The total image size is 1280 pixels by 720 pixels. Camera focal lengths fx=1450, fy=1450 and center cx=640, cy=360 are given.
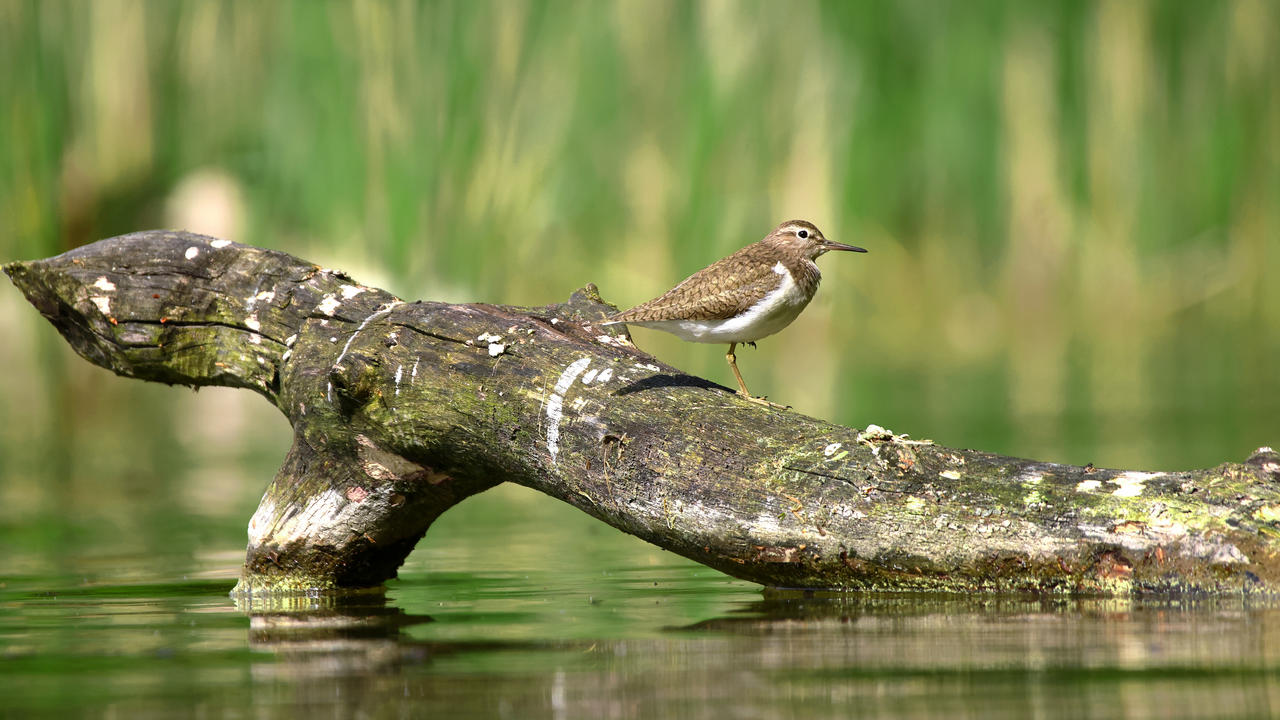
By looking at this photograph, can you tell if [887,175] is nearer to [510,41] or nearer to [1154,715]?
[510,41]

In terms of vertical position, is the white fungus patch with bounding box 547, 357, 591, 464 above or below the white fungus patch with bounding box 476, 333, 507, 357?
below

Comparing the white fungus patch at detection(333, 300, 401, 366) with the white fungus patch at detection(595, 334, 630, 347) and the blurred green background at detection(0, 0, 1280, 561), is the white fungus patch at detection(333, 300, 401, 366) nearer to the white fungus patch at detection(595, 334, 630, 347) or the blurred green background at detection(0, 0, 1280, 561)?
the white fungus patch at detection(595, 334, 630, 347)

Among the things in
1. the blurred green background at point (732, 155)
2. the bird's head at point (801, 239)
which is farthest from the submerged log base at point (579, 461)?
the blurred green background at point (732, 155)

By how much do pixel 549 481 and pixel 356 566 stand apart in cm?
102

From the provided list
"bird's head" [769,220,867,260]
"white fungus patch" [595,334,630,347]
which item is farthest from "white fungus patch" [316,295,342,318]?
"bird's head" [769,220,867,260]

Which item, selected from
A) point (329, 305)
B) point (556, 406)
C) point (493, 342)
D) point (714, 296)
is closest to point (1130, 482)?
point (714, 296)

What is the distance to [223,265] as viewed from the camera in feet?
20.8

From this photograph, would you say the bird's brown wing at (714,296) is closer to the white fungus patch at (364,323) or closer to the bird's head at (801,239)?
the bird's head at (801,239)

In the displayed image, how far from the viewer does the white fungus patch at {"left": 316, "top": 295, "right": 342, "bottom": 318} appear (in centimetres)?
598

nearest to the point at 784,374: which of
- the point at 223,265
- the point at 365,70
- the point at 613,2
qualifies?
the point at 613,2

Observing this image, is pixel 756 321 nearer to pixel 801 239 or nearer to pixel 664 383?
pixel 664 383

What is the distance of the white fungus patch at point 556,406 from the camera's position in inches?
209

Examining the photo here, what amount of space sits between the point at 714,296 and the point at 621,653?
6.82 ft

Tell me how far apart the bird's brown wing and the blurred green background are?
7472 millimetres
